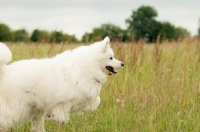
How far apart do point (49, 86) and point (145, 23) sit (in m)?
70.0

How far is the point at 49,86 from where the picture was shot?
435 cm

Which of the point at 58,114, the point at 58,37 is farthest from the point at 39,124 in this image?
the point at 58,37

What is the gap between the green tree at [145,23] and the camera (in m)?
70.0

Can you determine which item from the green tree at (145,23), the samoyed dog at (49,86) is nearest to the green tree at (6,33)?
the green tree at (145,23)

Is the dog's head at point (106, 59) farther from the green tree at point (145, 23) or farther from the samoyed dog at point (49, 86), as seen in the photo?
the green tree at point (145, 23)

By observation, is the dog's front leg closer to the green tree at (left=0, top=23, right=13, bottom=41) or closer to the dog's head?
the dog's head

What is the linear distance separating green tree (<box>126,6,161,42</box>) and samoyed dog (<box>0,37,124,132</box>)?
6382cm

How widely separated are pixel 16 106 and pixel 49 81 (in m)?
0.45

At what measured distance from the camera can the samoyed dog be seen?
424cm

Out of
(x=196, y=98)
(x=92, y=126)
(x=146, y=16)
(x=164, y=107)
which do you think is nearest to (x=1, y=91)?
(x=92, y=126)

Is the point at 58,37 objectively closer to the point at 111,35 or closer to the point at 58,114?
the point at 111,35

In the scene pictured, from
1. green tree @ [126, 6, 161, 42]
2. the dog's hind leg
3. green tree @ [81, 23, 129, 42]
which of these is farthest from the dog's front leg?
green tree @ [126, 6, 161, 42]

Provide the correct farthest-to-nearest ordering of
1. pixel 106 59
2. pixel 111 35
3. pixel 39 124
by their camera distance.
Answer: pixel 111 35 → pixel 106 59 → pixel 39 124

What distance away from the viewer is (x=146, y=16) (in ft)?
251
